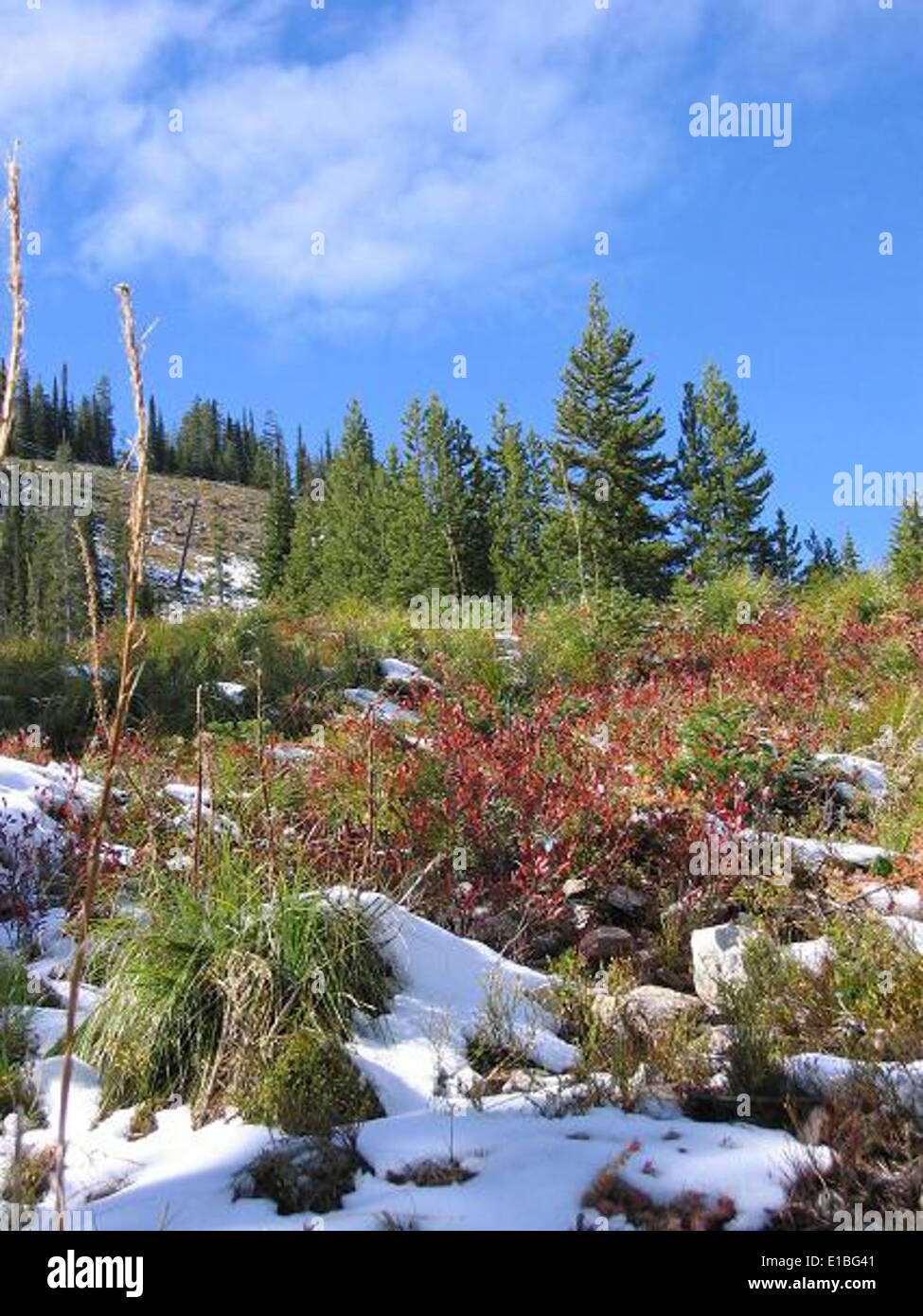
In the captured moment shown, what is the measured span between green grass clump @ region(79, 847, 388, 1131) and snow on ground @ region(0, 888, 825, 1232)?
12 centimetres

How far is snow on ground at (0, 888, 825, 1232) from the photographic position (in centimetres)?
256

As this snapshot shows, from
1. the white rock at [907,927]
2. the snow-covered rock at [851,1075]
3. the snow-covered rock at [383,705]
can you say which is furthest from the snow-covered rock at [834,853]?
the snow-covered rock at [383,705]

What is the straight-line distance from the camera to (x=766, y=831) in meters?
5.83

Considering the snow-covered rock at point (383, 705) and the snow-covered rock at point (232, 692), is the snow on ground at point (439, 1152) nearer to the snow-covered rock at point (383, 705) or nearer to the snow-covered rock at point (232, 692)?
the snow-covered rock at point (383, 705)

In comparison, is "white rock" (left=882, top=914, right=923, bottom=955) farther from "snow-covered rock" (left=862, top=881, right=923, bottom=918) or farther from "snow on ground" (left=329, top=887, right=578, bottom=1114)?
"snow on ground" (left=329, top=887, right=578, bottom=1114)

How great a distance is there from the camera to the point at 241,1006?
11.3 feet

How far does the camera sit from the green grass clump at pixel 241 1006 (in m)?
3.28

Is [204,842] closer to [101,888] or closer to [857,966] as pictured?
[101,888]

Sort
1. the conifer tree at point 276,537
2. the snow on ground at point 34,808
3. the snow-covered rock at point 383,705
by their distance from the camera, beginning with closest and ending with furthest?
the snow on ground at point 34,808
the snow-covered rock at point 383,705
the conifer tree at point 276,537

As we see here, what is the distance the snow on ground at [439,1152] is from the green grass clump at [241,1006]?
116mm

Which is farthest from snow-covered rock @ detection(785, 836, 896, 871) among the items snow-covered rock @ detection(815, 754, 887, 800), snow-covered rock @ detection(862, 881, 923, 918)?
snow-covered rock @ detection(815, 754, 887, 800)

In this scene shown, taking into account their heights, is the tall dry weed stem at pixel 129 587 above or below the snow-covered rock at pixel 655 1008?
above
